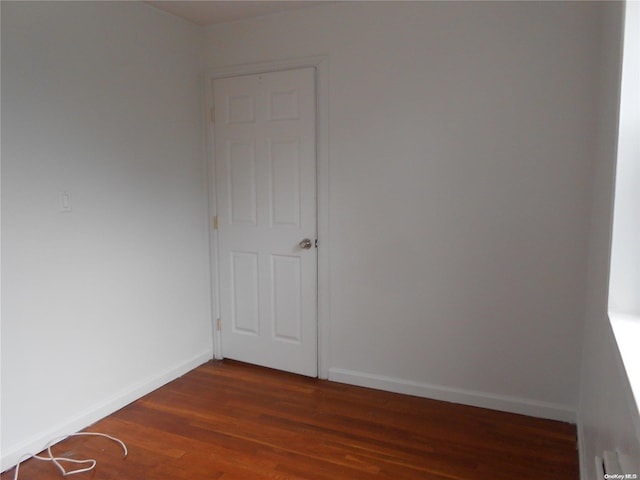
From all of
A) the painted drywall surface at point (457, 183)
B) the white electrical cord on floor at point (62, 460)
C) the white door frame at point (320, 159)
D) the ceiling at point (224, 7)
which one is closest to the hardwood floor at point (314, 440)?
the white electrical cord on floor at point (62, 460)

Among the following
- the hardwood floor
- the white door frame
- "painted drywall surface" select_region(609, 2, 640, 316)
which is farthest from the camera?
the white door frame

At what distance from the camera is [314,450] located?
2254 millimetres

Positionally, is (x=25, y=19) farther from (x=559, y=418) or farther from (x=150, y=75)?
(x=559, y=418)

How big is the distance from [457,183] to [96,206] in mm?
2022

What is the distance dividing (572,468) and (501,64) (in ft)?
6.62

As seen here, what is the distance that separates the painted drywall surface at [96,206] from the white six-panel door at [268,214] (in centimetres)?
22

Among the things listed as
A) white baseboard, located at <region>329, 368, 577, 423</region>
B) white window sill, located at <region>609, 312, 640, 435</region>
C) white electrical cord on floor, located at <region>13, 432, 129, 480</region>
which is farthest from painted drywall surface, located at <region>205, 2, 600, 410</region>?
white electrical cord on floor, located at <region>13, 432, 129, 480</region>

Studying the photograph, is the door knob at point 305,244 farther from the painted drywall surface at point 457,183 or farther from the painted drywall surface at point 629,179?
the painted drywall surface at point 629,179

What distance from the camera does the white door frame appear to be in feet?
9.36

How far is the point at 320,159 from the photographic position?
289 cm

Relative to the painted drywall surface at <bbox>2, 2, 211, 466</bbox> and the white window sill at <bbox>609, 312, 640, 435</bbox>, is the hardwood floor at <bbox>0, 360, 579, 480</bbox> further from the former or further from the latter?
the white window sill at <bbox>609, 312, 640, 435</bbox>

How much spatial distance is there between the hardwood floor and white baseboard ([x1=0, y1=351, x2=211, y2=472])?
0.17 ft

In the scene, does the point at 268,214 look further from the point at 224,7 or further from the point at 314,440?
the point at 314,440

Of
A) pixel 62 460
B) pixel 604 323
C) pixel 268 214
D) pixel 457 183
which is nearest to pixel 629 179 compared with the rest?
pixel 604 323
